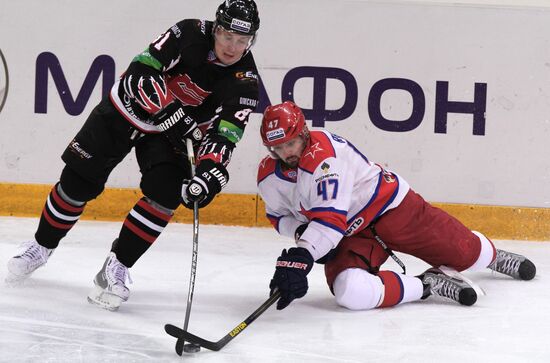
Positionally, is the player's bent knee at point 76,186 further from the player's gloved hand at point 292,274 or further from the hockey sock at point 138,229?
the player's gloved hand at point 292,274

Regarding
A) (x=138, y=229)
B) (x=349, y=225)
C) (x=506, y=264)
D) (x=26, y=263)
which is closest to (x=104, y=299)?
(x=138, y=229)

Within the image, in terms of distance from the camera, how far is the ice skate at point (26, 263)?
9.93 feet

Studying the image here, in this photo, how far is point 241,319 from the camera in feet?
9.13

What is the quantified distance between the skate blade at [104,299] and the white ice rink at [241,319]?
2 cm

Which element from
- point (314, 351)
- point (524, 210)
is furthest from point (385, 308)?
point (524, 210)

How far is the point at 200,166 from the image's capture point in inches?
109

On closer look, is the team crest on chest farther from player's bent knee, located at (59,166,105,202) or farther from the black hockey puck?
the black hockey puck

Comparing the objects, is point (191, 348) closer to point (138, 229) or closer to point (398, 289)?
point (138, 229)

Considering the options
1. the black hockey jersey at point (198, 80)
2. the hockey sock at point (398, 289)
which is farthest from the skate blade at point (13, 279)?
the hockey sock at point (398, 289)

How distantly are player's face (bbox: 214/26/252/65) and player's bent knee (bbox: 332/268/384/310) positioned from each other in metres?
0.79

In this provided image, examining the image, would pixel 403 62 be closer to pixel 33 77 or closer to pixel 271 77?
pixel 271 77

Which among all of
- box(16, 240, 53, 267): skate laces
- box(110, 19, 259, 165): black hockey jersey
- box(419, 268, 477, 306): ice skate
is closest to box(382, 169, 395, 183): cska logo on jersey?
box(419, 268, 477, 306): ice skate

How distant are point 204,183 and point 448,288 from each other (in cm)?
93

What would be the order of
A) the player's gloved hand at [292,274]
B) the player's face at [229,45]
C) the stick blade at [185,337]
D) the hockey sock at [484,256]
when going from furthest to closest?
the hockey sock at [484,256] < the player's face at [229,45] < the player's gloved hand at [292,274] < the stick blade at [185,337]
